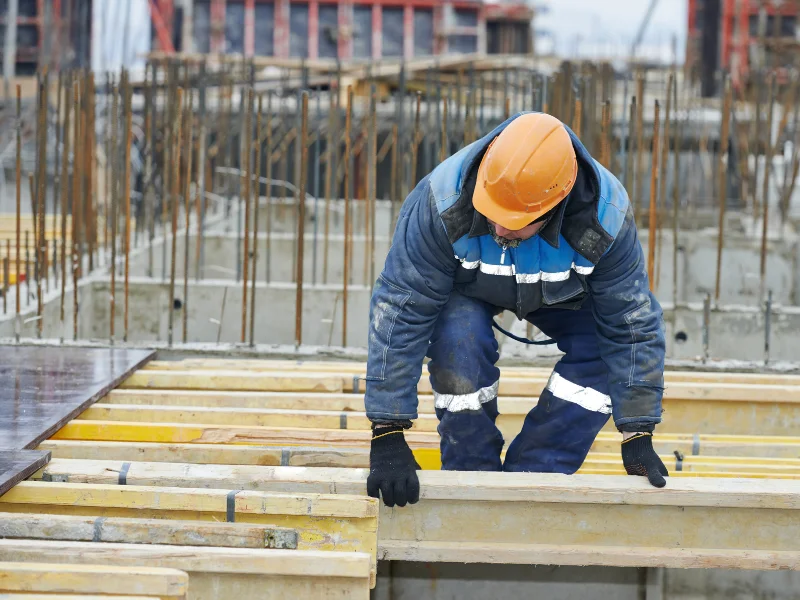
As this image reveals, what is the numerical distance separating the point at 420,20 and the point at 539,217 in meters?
20.7

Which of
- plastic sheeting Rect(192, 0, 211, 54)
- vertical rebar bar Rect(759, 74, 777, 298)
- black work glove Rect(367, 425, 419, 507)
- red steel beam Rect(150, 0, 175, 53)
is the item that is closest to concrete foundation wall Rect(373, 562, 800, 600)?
black work glove Rect(367, 425, 419, 507)

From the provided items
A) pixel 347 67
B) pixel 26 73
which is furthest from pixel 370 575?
pixel 26 73

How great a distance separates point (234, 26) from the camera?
887 inches

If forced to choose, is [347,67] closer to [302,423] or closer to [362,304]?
[362,304]

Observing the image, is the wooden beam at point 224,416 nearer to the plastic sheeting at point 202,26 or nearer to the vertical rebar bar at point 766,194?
the vertical rebar bar at point 766,194

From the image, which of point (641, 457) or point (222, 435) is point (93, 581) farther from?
A: point (641, 457)

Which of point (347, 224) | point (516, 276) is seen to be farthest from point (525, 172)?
point (347, 224)

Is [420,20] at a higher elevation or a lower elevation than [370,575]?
higher

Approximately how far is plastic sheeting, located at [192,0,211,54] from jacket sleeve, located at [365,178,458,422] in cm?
2063

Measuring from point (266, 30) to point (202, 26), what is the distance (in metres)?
1.46

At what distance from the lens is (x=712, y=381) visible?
4.87m

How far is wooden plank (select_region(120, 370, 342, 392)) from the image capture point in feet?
15.4

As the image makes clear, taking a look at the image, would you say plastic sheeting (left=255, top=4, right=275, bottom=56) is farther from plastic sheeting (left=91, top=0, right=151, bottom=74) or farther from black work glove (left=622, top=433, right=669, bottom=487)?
black work glove (left=622, top=433, right=669, bottom=487)

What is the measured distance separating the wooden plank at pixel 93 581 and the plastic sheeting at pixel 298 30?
68.4 ft
